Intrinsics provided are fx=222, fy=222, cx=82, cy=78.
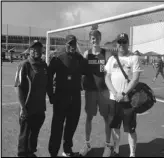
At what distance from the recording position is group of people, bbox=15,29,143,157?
309 cm

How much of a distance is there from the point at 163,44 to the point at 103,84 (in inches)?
161

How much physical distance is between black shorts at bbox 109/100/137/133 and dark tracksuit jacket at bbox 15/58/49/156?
1041mm

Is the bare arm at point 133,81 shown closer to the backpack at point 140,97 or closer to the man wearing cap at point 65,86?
the backpack at point 140,97

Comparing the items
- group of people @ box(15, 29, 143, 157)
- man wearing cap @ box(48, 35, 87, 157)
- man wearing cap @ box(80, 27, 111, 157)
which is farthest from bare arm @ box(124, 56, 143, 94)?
man wearing cap @ box(48, 35, 87, 157)

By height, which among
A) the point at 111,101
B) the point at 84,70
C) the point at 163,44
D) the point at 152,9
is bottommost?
the point at 111,101

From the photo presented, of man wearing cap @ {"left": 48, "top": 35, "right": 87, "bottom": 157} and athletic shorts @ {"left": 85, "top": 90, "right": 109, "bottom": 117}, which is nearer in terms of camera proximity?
→ man wearing cap @ {"left": 48, "top": 35, "right": 87, "bottom": 157}

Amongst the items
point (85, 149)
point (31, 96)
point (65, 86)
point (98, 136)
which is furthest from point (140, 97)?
point (31, 96)

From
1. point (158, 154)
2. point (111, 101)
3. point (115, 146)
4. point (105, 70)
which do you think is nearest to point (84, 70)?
point (105, 70)

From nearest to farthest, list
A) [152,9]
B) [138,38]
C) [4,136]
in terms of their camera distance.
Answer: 1. [4,136]
2. [152,9]
3. [138,38]

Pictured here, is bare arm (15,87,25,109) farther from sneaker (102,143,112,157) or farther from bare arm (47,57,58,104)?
sneaker (102,143,112,157)

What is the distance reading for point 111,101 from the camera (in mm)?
3350

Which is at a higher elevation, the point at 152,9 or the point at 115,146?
the point at 152,9

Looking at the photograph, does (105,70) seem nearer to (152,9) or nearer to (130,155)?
(130,155)

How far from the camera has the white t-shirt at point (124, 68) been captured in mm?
3145
